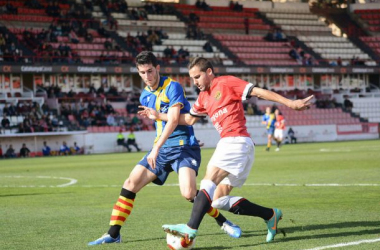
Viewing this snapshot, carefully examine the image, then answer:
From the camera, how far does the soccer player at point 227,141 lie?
791 cm

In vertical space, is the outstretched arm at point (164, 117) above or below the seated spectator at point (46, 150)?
above

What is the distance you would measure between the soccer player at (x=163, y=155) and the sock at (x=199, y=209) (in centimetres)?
72

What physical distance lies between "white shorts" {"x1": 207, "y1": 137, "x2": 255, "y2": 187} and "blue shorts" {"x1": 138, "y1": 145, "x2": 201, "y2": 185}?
2.40 feet

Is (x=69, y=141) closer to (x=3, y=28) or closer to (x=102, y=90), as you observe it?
(x=102, y=90)

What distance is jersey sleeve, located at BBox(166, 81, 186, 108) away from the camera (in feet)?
28.7

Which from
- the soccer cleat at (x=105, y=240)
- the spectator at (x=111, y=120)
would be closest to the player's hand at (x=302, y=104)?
the soccer cleat at (x=105, y=240)

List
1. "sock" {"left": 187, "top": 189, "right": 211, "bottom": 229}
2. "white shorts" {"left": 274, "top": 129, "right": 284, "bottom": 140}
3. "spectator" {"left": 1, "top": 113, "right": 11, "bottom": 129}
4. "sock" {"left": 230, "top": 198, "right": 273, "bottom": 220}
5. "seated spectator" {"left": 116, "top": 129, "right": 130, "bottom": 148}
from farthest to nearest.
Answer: "seated spectator" {"left": 116, "top": 129, "right": 130, "bottom": 148} → "spectator" {"left": 1, "top": 113, "right": 11, "bottom": 129} → "white shorts" {"left": 274, "top": 129, "right": 284, "bottom": 140} → "sock" {"left": 230, "top": 198, "right": 273, "bottom": 220} → "sock" {"left": 187, "top": 189, "right": 211, "bottom": 229}

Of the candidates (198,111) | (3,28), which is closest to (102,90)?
(3,28)

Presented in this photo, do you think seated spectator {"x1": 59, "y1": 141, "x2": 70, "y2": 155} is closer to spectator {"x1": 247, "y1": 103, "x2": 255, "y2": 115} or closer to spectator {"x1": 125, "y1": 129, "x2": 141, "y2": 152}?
spectator {"x1": 125, "y1": 129, "x2": 141, "y2": 152}

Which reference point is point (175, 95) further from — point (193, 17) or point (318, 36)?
point (318, 36)

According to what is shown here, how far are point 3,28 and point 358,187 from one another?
3826 centimetres

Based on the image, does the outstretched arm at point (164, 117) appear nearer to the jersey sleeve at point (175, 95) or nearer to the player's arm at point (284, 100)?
the jersey sleeve at point (175, 95)

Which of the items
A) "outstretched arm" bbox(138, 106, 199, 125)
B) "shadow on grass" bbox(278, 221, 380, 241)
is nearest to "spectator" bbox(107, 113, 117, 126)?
"shadow on grass" bbox(278, 221, 380, 241)

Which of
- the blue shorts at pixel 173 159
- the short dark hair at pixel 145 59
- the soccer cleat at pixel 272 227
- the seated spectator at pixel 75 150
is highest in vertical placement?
the short dark hair at pixel 145 59
